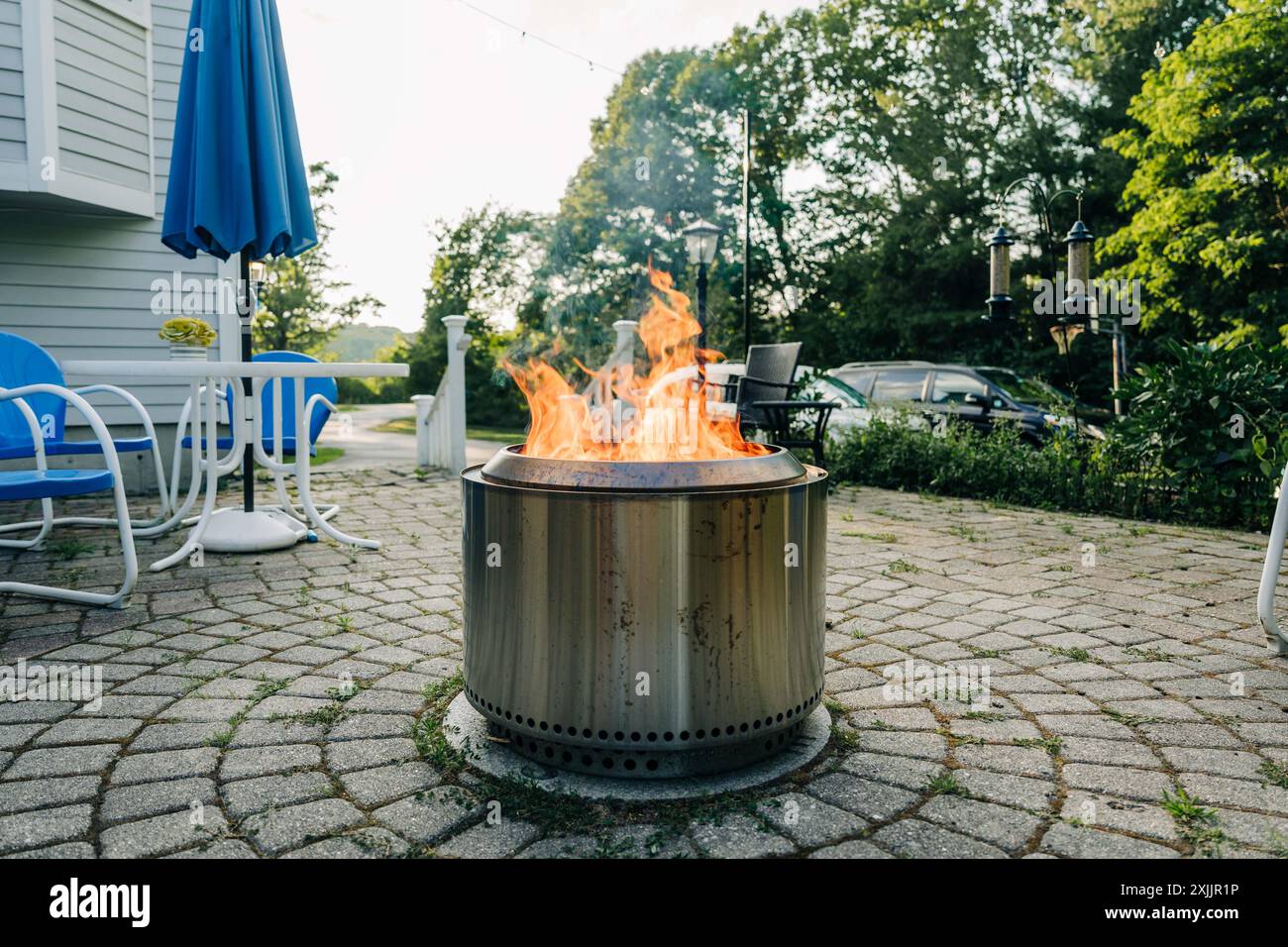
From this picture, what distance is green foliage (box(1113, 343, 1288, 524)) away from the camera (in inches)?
229

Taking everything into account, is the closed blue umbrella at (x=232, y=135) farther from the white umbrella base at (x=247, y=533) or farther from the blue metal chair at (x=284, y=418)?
the white umbrella base at (x=247, y=533)

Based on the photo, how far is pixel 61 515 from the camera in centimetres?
600

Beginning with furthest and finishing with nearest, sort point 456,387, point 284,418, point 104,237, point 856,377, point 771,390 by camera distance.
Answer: point 856,377
point 456,387
point 771,390
point 104,237
point 284,418

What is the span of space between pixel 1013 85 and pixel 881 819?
26384 millimetres

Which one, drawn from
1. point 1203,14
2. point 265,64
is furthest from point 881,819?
point 1203,14

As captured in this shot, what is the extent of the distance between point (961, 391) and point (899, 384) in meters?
0.91

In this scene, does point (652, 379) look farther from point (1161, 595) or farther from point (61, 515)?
point (61, 515)

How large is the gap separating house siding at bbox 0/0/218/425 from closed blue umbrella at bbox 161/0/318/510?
2.83 meters

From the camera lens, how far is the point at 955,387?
1109cm

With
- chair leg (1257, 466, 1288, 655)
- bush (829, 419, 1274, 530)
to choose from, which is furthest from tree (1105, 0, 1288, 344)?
chair leg (1257, 466, 1288, 655)

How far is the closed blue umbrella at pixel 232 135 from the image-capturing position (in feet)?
15.0

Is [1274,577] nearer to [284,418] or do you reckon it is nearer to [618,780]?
[618,780]

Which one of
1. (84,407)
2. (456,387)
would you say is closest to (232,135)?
(84,407)

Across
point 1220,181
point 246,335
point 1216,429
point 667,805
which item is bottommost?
point 667,805
